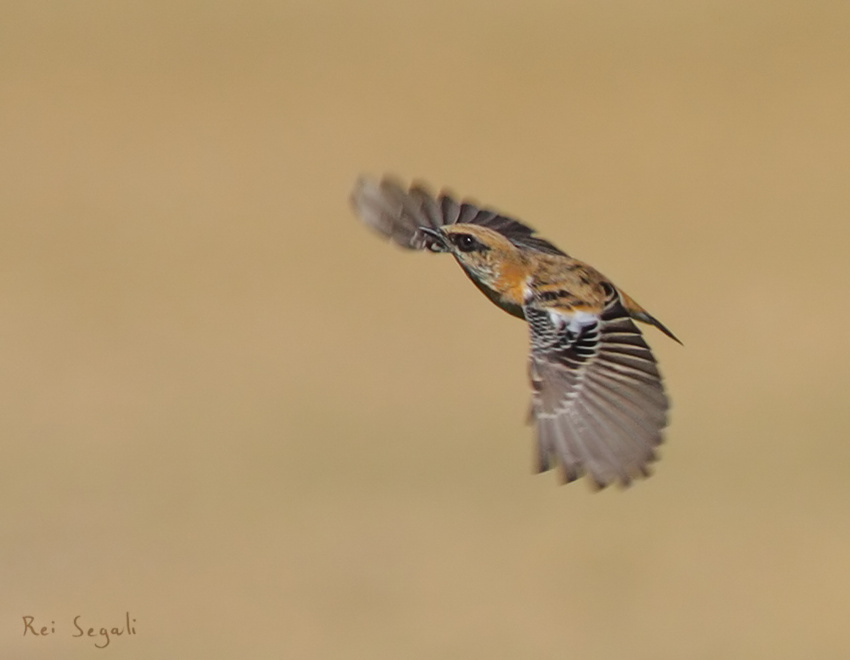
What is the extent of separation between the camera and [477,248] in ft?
2.85

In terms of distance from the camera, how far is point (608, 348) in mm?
893

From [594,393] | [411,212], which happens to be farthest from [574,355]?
[411,212]

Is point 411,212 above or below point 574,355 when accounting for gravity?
above

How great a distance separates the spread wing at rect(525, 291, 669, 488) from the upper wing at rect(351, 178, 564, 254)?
3.6 inches

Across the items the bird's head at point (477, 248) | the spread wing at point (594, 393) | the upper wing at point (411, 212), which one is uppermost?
the upper wing at point (411, 212)

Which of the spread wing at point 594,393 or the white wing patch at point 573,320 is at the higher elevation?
the white wing patch at point 573,320

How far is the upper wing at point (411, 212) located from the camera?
98 centimetres

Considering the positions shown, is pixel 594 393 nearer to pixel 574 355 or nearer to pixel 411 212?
pixel 574 355

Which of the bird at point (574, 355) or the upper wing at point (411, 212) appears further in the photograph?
the upper wing at point (411, 212)

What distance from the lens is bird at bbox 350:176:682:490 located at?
0.84 meters

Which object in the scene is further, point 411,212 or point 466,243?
point 411,212

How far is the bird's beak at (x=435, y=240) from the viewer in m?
0.90

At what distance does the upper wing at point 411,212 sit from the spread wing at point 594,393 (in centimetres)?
9

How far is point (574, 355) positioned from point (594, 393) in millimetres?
28
